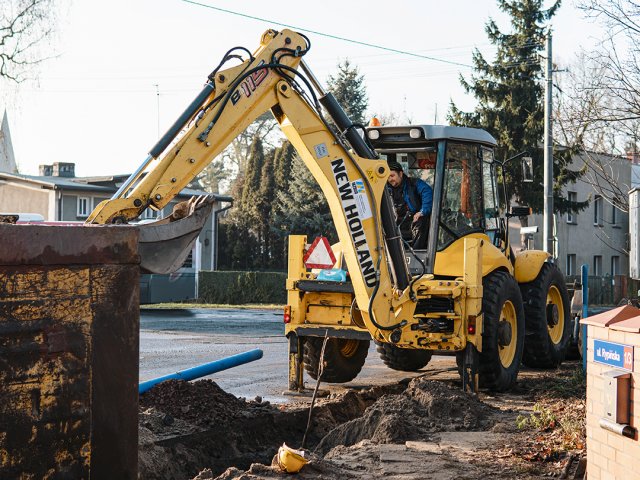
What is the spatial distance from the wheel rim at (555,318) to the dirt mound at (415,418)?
4.21 m

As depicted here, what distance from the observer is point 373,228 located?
994cm

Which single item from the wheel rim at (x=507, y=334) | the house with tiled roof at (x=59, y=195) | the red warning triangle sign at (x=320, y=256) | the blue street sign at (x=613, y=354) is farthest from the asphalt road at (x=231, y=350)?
the house with tiled roof at (x=59, y=195)

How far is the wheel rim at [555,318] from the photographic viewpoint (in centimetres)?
1338

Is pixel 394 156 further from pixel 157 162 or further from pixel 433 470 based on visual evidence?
pixel 433 470

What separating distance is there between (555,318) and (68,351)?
35.4ft

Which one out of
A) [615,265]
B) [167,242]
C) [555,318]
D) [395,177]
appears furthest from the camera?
[615,265]

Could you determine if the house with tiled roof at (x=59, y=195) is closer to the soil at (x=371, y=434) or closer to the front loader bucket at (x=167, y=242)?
the soil at (x=371, y=434)

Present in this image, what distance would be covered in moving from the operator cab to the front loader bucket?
6247mm

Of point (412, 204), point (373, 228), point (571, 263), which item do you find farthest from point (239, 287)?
point (373, 228)

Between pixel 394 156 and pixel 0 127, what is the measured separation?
83.9 feet

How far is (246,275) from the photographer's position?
3488cm

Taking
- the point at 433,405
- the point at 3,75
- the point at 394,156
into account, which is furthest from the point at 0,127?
the point at 433,405

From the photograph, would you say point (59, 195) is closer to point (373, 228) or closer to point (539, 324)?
point (539, 324)

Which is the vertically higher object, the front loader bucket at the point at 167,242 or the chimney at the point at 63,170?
the chimney at the point at 63,170
